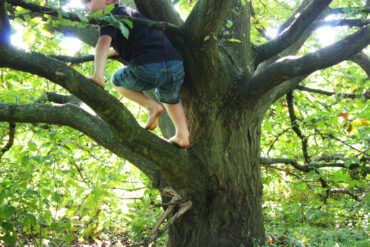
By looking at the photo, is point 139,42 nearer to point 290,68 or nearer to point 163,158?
point 163,158

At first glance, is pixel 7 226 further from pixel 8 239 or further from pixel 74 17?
pixel 74 17

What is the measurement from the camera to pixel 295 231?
3.74 m

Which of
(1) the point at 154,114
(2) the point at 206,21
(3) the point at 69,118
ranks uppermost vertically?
(2) the point at 206,21

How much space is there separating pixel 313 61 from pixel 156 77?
3.82 feet

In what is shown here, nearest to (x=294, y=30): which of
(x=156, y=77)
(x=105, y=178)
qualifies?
(x=156, y=77)

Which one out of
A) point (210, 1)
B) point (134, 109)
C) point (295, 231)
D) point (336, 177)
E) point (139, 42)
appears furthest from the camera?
point (134, 109)

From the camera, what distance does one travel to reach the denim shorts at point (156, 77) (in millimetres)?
2223

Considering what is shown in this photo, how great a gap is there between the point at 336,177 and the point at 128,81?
8.01 feet

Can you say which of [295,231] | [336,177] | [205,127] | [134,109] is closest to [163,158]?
[205,127]

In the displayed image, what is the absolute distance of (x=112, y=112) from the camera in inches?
76.4

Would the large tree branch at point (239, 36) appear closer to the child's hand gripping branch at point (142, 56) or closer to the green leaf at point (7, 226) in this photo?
the child's hand gripping branch at point (142, 56)

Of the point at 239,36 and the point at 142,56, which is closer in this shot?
the point at 142,56

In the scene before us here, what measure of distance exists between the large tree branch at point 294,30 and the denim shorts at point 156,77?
2.90 ft

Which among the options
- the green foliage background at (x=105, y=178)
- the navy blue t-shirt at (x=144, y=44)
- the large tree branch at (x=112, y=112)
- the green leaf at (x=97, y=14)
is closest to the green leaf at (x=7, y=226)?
the green foliage background at (x=105, y=178)
